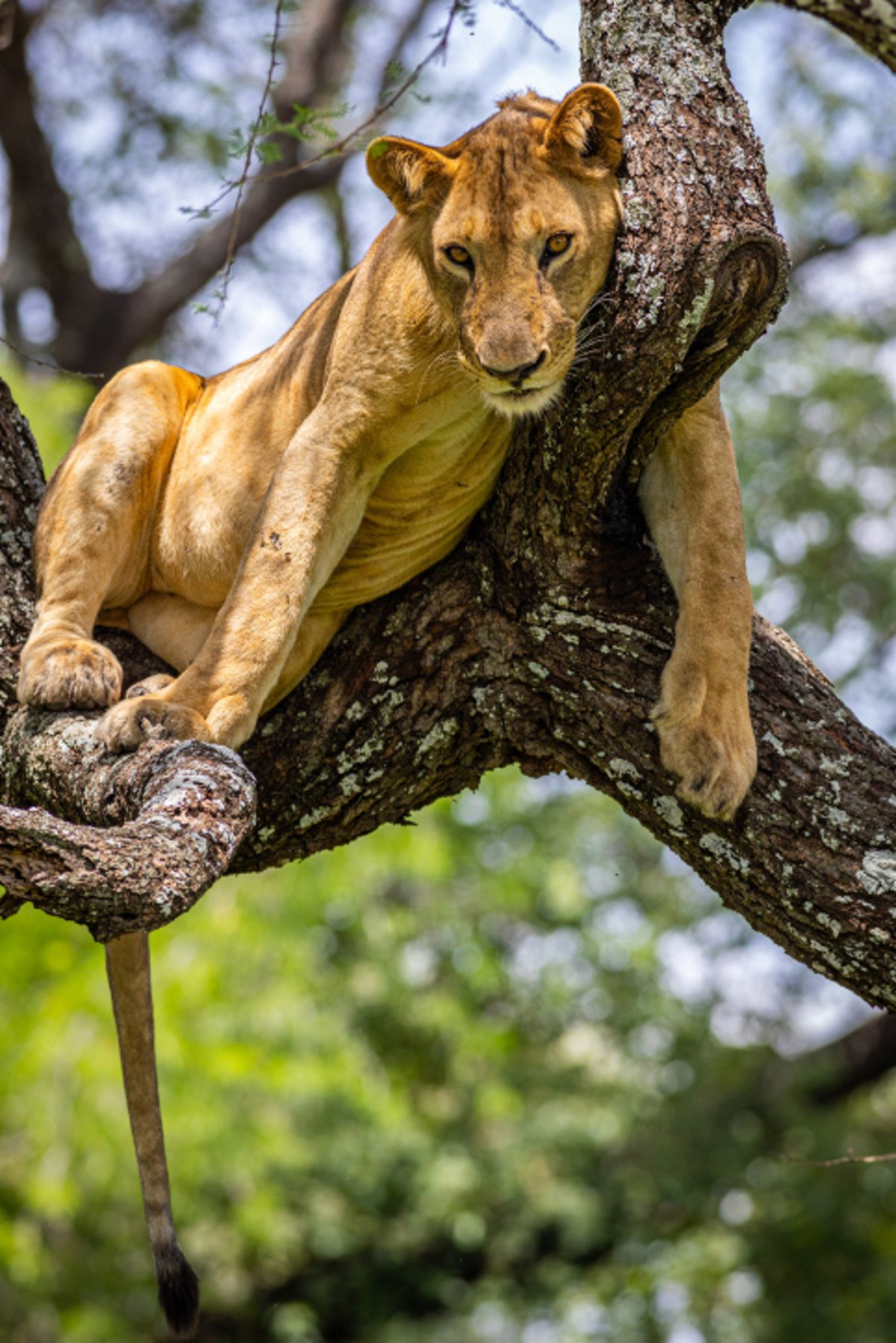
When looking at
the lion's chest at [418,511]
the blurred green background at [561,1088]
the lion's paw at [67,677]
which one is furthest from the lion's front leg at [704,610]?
the blurred green background at [561,1088]

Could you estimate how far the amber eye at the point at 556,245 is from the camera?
3469 millimetres

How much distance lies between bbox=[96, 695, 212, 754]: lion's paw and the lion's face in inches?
41.9

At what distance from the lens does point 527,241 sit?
11.6 ft

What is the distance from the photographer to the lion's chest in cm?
403

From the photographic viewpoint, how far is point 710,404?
13.2 ft

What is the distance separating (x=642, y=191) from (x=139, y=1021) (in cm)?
263

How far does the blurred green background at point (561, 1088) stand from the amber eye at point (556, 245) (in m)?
7.19

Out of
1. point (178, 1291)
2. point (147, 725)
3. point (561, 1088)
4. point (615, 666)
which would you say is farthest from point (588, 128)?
point (561, 1088)

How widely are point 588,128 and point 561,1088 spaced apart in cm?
1234

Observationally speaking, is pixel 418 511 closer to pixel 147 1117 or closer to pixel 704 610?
pixel 704 610

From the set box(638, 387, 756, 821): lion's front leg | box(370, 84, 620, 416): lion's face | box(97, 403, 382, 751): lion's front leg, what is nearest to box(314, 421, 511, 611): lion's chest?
box(97, 403, 382, 751): lion's front leg

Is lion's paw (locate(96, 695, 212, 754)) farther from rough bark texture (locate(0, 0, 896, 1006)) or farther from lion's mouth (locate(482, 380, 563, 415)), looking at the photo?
lion's mouth (locate(482, 380, 563, 415))

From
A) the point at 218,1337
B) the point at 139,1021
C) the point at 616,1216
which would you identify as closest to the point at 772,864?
the point at 139,1021

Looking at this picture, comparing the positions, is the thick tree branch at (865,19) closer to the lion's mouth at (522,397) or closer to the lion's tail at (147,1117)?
the lion's mouth at (522,397)
